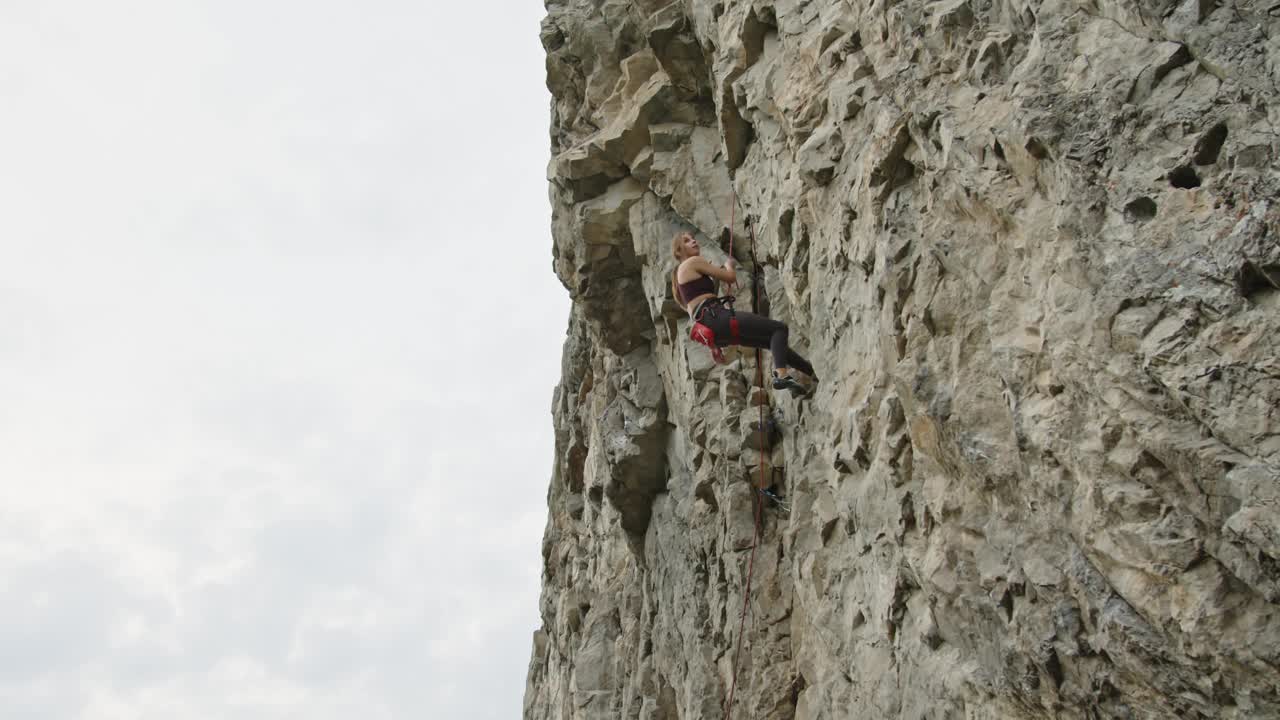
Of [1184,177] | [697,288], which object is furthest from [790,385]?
[1184,177]

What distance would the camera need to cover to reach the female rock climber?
8.67m

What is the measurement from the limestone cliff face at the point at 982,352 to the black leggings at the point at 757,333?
233 millimetres

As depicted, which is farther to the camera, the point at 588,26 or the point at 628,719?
the point at 628,719

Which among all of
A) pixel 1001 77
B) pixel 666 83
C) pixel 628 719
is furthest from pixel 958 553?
pixel 628 719

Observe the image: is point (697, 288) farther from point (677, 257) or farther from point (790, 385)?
Answer: point (790, 385)

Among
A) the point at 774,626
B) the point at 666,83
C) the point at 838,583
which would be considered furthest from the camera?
the point at 666,83

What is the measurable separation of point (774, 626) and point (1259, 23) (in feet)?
21.0

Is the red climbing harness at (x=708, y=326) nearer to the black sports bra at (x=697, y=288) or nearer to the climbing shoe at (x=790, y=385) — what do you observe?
the black sports bra at (x=697, y=288)

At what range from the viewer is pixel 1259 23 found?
4680mm

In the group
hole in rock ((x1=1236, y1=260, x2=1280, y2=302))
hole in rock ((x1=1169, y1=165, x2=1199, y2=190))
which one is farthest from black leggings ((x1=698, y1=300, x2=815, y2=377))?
hole in rock ((x1=1236, y1=260, x2=1280, y2=302))

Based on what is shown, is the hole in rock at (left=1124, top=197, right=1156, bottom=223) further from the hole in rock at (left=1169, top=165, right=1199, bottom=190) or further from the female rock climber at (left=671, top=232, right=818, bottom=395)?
the female rock climber at (left=671, top=232, right=818, bottom=395)

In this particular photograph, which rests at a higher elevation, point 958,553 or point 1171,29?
point 1171,29

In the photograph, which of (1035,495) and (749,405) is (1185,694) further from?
(749,405)

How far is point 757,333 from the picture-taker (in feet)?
29.3
